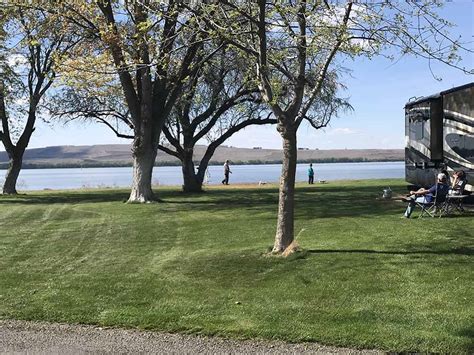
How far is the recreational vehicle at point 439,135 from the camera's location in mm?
14750

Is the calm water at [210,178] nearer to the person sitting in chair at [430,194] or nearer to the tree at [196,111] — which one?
the tree at [196,111]

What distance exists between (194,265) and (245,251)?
3.63ft

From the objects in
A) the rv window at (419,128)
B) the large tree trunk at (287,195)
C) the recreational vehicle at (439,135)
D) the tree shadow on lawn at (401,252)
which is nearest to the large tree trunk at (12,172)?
the recreational vehicle at (439,135)

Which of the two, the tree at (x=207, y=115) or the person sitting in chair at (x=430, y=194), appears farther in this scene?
the tree at (x=207, y=115)

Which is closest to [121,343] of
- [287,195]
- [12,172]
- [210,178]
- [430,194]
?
[287,195]

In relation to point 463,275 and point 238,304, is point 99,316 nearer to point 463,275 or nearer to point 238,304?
point 238,304

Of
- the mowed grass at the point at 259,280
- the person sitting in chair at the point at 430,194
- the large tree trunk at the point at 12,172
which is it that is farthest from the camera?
the large tree trunk at the point at 12,172

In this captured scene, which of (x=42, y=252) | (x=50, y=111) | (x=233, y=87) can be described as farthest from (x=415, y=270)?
(x=50, y=111)

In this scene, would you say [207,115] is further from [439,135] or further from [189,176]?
[439,135]

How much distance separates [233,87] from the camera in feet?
94.9

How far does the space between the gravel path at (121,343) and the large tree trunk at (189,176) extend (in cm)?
2277

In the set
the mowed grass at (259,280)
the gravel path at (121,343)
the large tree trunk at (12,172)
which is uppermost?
the large tree trunk at (12,172)

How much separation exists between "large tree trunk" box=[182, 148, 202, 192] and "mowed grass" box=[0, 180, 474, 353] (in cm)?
1532

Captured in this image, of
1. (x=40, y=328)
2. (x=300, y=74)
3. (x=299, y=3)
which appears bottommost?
(x=40, y=328)
